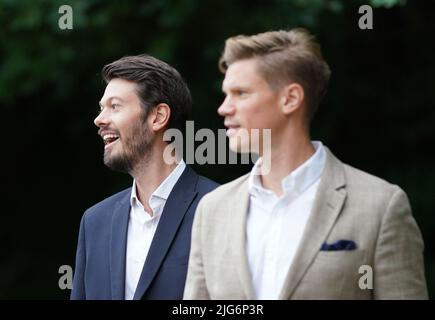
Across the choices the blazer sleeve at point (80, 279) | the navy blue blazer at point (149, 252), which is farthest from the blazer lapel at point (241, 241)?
the blazer sleeve at point (80, 279)

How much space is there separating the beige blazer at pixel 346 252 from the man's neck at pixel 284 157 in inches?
3.5

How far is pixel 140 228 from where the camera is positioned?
3680 millimetres

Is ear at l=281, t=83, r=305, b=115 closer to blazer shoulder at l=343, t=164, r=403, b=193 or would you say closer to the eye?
the eye

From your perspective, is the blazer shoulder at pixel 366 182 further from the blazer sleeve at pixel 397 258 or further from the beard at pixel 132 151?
the beard at pixel 132 151

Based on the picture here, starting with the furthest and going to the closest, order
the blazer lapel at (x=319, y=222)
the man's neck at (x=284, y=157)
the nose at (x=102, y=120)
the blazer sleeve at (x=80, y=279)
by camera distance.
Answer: the blazer sleeve at (x=80, y=279)
the nose at (x=102, y=120)
the man's neck at (x=284, y=157)
the blazer lapel at (x=319, y=222)

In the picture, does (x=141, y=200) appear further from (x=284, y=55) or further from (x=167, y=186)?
(x=284, y=55)

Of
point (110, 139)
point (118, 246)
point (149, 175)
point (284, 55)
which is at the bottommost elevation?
point (118, 246)

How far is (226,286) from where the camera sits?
299 cm

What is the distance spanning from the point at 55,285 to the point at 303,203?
5.62 meters

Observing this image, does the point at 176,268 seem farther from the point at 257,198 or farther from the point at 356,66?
the point at 356,66

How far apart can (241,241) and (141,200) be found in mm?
834

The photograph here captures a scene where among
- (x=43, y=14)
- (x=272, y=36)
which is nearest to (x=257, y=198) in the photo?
(x=272, y=36)

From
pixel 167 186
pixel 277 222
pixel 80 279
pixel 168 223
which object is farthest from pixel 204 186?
pixel 277 222

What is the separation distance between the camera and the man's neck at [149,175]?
371 cm
